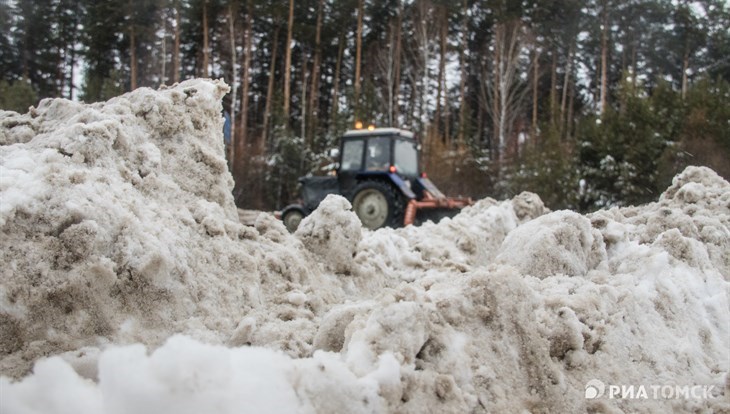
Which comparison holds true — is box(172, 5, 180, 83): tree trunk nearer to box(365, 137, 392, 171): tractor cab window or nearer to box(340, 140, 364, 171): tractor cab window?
box(340, 140, 364, 171): tractor cab window

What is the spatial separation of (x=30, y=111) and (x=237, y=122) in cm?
2158

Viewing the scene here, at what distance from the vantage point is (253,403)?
178 cm

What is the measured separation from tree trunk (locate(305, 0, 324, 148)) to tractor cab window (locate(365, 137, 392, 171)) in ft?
39.4

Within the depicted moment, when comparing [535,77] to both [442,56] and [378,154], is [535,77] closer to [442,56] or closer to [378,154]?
[442,56]

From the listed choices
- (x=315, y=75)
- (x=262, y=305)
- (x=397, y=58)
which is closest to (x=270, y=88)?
(x=315, y=75)

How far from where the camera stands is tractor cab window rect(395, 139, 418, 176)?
11.2 meters

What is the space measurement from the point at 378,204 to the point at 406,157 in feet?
4.70

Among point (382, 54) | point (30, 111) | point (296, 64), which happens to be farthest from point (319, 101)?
point (30, 111)

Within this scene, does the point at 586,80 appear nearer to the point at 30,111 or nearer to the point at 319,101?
the point at 319,101

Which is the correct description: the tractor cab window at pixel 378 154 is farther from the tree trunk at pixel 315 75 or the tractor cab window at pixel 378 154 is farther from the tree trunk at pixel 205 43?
the tree trunk at pixel 315 75

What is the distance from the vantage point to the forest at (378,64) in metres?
20.6

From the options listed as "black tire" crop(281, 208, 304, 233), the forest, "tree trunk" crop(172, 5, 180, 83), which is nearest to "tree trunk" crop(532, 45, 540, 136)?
the forest

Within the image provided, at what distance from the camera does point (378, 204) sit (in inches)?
413

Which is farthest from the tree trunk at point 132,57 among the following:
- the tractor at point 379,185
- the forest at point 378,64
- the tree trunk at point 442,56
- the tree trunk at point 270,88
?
the tractor at point 379,185
